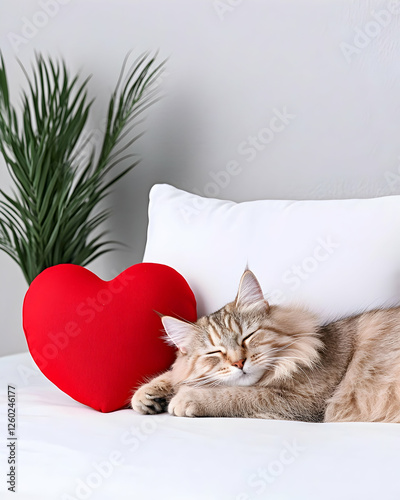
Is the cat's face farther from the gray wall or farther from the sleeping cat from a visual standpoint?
the gray wall

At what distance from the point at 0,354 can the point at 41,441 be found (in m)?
1.94

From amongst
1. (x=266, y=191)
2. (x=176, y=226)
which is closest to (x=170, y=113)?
(x=266, y=191)

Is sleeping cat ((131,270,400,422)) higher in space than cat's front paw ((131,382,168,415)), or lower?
higher

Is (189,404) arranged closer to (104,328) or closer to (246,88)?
(104,328)

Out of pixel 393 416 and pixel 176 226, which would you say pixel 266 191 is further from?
pixel 393 416

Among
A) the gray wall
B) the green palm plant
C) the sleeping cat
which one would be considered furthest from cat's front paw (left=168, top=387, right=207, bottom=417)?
the green palm plant

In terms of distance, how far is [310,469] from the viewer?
858 millimetres

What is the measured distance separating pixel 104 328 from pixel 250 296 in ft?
1.20

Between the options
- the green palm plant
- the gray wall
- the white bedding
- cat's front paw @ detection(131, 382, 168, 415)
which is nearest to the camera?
the white bedding

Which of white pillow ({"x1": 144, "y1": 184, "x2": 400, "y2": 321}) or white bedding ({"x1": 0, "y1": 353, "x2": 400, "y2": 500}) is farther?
white pillow ({"x1": 144, "y1": 184, "x2": 400, "y2": 321})

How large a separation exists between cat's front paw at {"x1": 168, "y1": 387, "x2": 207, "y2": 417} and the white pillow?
305 mm

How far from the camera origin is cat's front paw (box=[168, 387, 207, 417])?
46.6 inches

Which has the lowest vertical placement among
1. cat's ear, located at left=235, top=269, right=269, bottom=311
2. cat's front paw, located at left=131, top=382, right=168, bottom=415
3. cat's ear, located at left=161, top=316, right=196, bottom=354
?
cat's front paw, located at left=131, top=382, right=168, bottom=415

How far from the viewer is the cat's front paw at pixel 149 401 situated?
1281 millimetres
